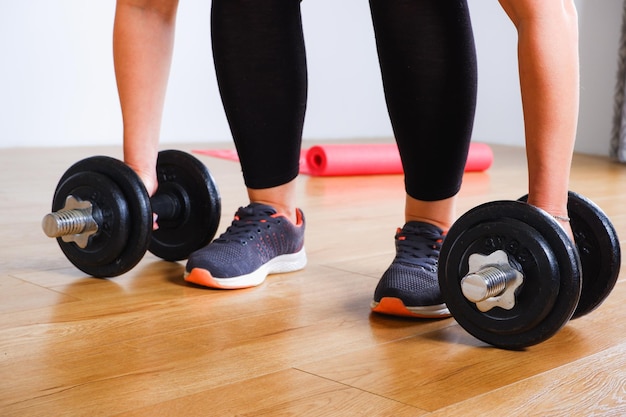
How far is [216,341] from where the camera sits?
39.4 inches

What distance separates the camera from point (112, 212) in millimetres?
1211

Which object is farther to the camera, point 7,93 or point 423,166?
point 7,93

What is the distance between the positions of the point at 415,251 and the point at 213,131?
9.86 ft

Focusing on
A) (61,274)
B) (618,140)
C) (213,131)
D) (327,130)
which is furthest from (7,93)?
(618,140)

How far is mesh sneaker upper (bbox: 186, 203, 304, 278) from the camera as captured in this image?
1.25 m

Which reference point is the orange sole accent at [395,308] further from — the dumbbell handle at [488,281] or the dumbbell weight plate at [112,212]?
the dumbbell weight plate at [112,212]

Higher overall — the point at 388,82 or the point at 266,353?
the point at 388,82

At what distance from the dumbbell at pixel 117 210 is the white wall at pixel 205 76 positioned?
225 cm

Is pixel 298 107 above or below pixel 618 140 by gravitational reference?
above

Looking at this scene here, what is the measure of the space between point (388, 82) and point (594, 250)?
362 mm

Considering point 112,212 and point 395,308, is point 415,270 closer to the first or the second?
point 395,308

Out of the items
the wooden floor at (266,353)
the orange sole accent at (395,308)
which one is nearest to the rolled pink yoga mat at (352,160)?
the wooden floor at (266,353)

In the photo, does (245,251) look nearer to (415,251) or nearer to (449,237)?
(415,251)

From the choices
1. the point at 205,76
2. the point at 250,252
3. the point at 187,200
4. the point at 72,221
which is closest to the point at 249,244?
the point at 250,252
